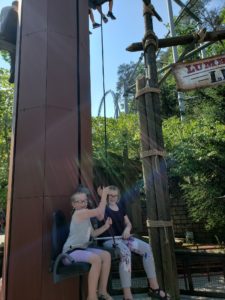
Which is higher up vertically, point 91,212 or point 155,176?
point 155,176

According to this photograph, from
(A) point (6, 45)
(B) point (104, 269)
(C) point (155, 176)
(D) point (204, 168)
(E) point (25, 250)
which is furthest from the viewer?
(D) point (204, 168)

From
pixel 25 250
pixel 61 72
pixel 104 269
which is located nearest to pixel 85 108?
pixel 61 72

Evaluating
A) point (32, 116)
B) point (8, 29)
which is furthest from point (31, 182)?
point (8, 29)

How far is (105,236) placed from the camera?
3291mm

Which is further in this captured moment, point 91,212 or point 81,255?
point 91,212

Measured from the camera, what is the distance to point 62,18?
3.64 m

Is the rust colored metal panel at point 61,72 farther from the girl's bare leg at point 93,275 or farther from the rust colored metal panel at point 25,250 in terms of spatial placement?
the girl's bare leg at point 93,275

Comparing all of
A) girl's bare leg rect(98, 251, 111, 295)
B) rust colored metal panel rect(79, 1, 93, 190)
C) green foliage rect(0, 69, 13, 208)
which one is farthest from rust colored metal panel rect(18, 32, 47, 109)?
green foliage rect(0, 69, 13, 208)

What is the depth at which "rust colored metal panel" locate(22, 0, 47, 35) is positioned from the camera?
3.55 metres

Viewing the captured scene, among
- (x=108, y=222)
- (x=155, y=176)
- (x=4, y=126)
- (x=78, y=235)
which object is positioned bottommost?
(x=78, y=235)

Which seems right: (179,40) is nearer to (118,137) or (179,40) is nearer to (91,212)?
(91,212)

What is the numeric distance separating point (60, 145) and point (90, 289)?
1.42 m

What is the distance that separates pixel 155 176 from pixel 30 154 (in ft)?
5.14

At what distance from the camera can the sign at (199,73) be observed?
189 inches
